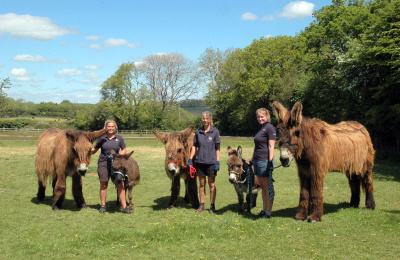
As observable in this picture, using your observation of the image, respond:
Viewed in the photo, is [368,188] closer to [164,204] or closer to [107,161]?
[164,204]

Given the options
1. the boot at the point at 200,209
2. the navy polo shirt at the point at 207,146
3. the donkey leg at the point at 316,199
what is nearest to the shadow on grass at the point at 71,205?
the boot at the point at 200,209

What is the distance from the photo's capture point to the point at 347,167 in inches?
294

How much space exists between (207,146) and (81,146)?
3010 mm

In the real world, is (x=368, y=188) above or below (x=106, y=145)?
below

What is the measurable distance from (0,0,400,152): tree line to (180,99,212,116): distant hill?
1461 millimetres

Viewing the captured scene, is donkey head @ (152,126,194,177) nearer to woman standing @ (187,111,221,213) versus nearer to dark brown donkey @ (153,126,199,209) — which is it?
dark brown donkey @ (153,126,199,209)

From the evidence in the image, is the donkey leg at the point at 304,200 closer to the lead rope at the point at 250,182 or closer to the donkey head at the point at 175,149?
the lead rope at the point at 250,182

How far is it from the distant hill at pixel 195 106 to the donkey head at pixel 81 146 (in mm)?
50823

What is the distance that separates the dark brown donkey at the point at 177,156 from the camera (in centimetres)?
748

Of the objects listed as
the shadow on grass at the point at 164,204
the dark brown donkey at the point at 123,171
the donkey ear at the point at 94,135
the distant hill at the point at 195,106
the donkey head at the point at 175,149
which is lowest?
the shadow on grass at the point at 164,204

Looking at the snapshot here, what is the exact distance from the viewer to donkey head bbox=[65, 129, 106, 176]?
7463 millimetres

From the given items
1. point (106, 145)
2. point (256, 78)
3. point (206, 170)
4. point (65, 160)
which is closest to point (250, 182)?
point (206, 170)

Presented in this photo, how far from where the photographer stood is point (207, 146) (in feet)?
25.2

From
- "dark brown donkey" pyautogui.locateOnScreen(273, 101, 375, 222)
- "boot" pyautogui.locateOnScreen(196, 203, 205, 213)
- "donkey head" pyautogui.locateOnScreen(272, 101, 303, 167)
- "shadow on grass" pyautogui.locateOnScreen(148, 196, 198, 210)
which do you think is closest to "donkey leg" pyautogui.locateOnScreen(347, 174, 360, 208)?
"dark brown donkey" pyautogui.locateOnScreen(273, 101, 375, 222)
